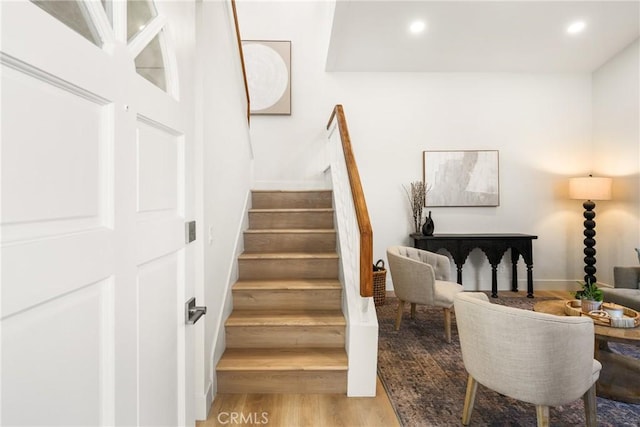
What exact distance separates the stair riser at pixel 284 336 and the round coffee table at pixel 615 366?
55.8 inches

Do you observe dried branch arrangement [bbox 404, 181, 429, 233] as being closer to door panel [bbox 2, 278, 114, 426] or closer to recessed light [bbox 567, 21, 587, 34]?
recessed light [bbox 567, 21, 587, 34]

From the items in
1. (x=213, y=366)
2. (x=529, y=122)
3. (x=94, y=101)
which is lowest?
(x=213, y=366)

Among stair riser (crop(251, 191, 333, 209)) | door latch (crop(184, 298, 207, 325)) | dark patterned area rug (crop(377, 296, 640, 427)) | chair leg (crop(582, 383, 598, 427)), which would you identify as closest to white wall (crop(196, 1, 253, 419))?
stair riser (crop(251, 191, 333, 209))

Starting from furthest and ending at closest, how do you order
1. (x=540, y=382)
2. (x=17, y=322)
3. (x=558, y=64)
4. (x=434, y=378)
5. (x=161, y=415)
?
(x=558, y=64) < (x=434, y=378) < (x=540, y=382) < (x=161, y=415) < (x=17, y=322)

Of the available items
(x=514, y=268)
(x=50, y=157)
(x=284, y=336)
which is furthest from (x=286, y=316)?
(x=514, y=268)

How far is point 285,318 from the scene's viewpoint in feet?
8.38

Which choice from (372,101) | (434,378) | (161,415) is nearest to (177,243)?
(161,415)

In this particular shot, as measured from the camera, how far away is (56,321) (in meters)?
0.63

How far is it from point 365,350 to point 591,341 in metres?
1.15

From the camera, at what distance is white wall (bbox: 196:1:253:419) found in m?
2.05

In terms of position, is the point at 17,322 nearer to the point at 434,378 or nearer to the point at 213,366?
the point at 213,366

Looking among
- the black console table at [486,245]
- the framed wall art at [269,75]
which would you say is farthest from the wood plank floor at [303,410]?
the framed wall art at [269,75]

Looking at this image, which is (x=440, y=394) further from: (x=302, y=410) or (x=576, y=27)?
(x=576, y=27)

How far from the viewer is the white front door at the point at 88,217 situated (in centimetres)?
55
